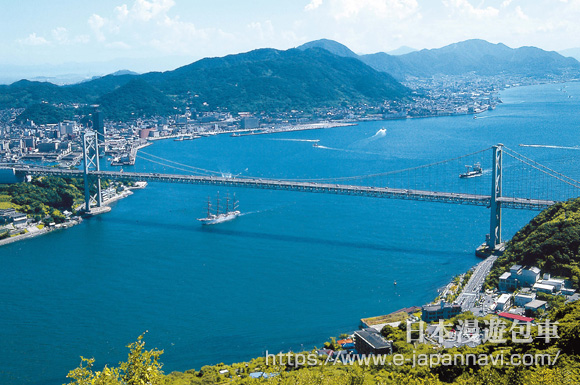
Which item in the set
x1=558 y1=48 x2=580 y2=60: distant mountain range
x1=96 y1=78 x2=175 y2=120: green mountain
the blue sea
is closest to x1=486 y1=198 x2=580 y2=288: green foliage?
the blue sea

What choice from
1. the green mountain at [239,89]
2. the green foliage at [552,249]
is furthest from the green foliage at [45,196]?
the green mountain at [239,89]

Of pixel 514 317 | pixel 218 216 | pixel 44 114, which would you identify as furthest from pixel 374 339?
pixel 44 114

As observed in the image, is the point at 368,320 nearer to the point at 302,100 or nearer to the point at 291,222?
the point at 291,222

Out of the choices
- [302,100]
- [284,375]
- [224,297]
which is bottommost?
[224,297]

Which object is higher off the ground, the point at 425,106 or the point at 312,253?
the point at 425,106

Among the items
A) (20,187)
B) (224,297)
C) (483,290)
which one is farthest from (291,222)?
(20,187)

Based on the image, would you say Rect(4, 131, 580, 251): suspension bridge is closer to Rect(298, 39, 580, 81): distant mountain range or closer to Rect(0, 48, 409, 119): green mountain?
Rect(0, 48, 409, 119): green mountain

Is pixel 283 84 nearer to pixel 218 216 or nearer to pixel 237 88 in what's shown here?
pixel 237 88

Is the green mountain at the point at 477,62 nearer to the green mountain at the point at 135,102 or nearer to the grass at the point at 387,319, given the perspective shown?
the green mountain at the point at 135,102
